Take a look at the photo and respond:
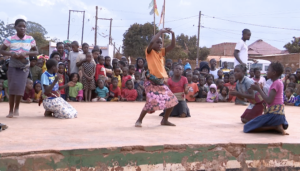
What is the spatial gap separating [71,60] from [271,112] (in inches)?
249

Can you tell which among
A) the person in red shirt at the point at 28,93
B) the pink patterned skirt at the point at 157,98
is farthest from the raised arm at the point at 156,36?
the person in red shirt at the point at 28,93

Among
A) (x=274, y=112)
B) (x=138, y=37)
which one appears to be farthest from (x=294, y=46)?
(x=274, y=112)

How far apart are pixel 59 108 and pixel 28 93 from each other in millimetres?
3212

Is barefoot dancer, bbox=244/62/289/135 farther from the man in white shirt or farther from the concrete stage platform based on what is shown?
the man in white shirt

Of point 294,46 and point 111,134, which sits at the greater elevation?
point 294,46

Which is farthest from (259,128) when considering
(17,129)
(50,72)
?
(50,72)

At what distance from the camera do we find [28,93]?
27.9 ft

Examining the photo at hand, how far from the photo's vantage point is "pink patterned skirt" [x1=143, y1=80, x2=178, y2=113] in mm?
4785

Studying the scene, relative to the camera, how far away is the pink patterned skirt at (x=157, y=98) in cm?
479

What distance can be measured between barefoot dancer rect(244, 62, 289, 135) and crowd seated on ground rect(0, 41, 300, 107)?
4014mm

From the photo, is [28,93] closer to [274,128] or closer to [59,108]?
[59,108]

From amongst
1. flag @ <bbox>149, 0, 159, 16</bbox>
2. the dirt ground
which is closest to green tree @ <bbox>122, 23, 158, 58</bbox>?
flag @ <bbox>149, 0, 159, 16</bbox>

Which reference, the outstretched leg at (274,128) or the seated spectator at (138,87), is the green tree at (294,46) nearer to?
the seated spectator at (138,87)

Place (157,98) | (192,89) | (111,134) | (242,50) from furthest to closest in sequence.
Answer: (192,89) < (242,50) < (157,98) < (111,134)
